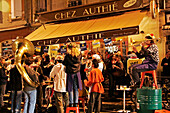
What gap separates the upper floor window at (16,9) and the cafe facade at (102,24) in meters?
3.15

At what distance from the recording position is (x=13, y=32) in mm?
16812

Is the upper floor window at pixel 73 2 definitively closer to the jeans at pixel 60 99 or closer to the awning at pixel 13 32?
the awning at pixel 13 32

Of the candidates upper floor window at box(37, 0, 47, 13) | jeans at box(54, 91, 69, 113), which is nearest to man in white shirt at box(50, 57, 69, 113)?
jeans at box(54, 91, 69, 113)

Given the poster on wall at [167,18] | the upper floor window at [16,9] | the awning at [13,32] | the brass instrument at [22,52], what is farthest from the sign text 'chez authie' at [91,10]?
the brass instrument at [22,52]

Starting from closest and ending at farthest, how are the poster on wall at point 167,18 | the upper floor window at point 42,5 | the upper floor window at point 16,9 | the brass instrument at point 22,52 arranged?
the brass instrument at point 22,52
the poster on wall at point 167,18
the upper floor window at point 42,5
the upper floor window at point 16,9

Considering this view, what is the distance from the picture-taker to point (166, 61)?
932 cm

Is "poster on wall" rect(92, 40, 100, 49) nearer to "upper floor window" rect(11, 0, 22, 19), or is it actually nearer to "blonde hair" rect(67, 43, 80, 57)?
"upper floor window" rect(11, 0, 22, 19)

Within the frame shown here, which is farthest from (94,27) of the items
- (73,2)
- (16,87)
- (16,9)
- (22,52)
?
(16,9)

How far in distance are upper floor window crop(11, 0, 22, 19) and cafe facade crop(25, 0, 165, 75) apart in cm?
315

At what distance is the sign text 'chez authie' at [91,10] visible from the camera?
11767 mm

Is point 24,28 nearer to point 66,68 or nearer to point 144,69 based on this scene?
point 66,68

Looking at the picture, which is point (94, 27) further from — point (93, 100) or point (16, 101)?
A: point (16, 101)

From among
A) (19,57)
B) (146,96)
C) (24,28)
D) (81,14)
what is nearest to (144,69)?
(146,96)

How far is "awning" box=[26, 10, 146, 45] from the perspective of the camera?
33.5 feet
